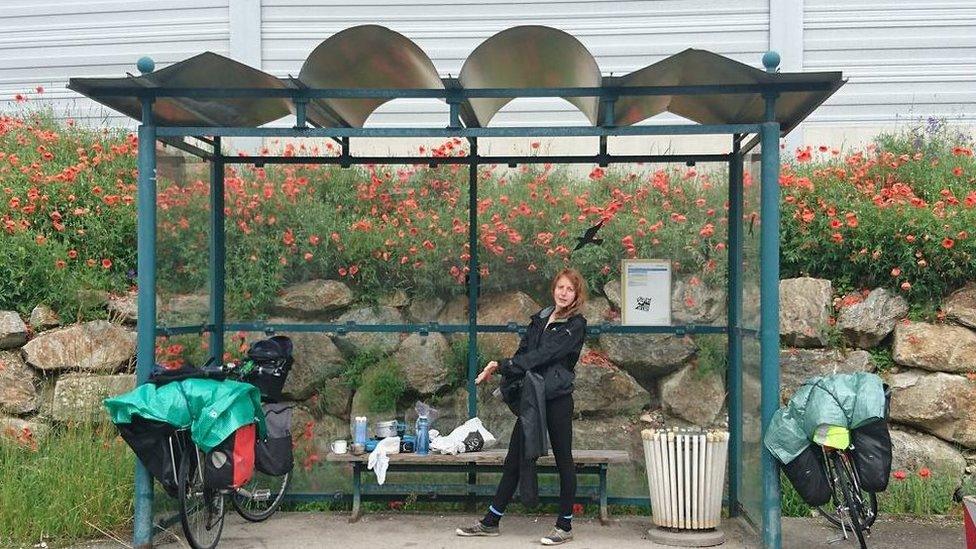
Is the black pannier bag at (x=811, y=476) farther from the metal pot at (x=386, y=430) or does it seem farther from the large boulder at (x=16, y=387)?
the large boulder at (x=16, y=387)

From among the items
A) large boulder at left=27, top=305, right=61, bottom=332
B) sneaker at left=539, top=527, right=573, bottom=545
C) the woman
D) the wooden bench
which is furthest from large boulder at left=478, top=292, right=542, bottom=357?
large boulder at left=27, top=305, right=61, bottom=332

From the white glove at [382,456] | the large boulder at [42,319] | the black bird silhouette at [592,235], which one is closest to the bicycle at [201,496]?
the white glove at [382,456]

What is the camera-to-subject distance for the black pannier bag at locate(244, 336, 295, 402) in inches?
303

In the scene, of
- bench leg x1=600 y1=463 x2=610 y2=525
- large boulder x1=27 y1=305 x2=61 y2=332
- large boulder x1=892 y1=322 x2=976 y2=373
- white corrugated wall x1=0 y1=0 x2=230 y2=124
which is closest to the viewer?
bench leg x1=600 y1=463 x2=610 y2=525

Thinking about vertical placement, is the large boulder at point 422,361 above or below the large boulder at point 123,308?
below

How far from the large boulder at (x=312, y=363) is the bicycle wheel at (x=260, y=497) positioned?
76 centimetres

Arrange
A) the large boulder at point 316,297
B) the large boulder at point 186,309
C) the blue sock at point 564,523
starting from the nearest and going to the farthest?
the blue sock at point 564,523, the large boulder at point 186,309, the large boulder at point 316,297

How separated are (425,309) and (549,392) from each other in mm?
1820

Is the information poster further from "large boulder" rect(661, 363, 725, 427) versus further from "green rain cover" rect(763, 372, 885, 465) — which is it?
"green rain cover" rect(763, 372, 885, 465)

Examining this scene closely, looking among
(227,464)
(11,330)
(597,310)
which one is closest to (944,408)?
(597,310)

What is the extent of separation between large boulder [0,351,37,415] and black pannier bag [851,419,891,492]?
243 inches

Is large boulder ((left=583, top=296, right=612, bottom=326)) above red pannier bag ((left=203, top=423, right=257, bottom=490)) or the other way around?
above

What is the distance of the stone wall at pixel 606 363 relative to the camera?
8.62m

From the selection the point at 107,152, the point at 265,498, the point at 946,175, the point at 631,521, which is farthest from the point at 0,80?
the point at 946,175
